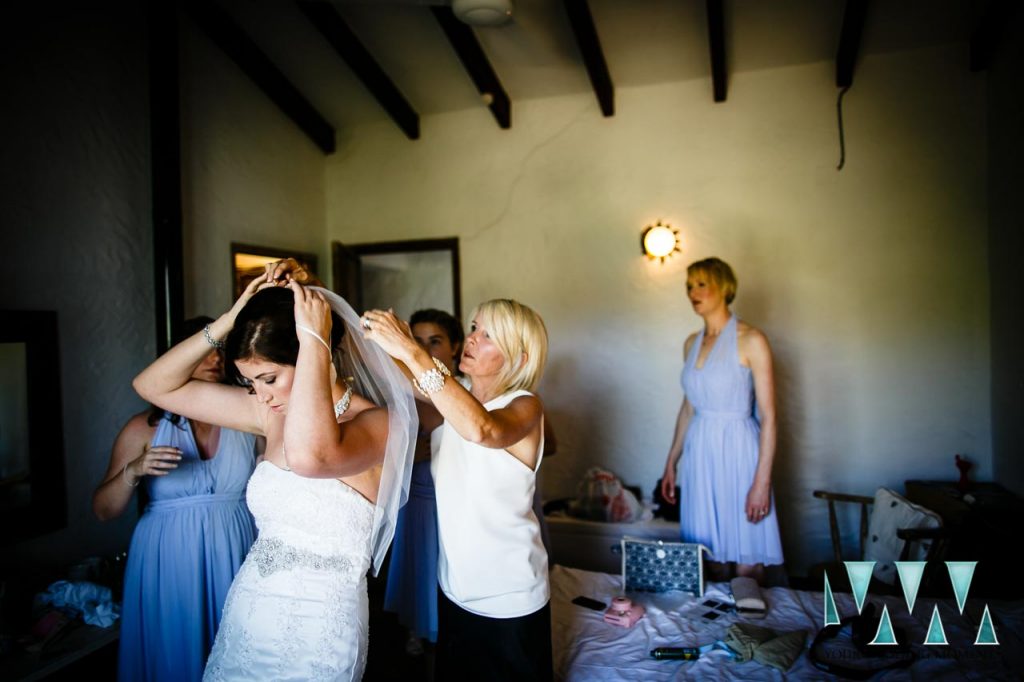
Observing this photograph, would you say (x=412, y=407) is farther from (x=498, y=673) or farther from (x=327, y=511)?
(x=498, y=673)

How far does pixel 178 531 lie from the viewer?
235cm

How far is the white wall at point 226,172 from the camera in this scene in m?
4.00

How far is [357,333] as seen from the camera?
196 centimetres

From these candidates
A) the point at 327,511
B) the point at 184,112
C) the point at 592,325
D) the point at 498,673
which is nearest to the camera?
the point at 327,511

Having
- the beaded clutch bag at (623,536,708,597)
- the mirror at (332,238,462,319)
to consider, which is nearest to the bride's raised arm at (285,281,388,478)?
the beaded clutch bag at (623,536,708,597)

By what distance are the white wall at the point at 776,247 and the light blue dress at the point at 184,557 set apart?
9.12 ft

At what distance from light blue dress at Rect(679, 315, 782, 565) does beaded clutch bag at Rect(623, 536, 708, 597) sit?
1.38 feet

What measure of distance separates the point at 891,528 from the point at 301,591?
9.36ft

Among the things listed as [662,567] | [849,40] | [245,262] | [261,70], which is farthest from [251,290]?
[849,40]

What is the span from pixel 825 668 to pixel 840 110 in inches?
131

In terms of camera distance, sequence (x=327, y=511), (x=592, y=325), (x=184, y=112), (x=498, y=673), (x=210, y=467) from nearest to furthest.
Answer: (x=327, y=511) < (x=498, y=673) < (x=210, y=467) < (x=184, y=112) < (x=592, y=325)

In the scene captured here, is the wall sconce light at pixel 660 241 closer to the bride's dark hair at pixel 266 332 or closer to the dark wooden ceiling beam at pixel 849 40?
the dark wooden ceiling beam at pixel 849 40

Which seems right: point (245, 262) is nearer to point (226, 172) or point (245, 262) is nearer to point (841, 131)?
point (226, 172)

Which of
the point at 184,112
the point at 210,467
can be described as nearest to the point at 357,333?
the point at 210,467
